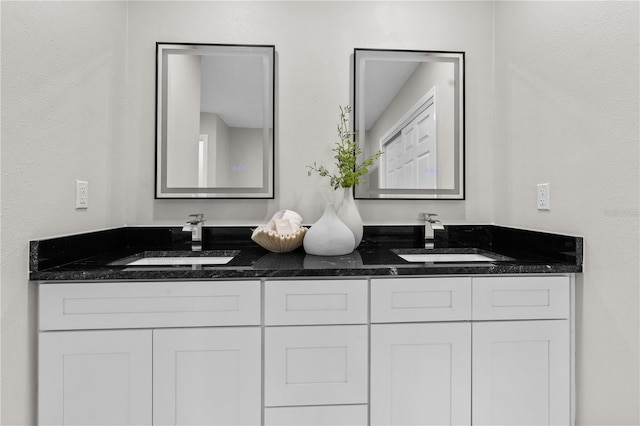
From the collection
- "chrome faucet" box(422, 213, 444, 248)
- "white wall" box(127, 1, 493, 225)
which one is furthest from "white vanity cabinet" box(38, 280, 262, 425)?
"chrome faucet" box(422, 213, 444, 248)

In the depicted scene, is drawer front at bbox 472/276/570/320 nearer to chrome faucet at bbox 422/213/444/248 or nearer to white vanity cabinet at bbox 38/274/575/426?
white vanity cabinet at bbox 38/274/575/426

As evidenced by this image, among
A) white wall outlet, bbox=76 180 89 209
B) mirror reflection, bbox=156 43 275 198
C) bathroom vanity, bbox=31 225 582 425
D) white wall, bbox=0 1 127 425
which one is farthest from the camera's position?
mirror reflection, bbox=156 43 275 198

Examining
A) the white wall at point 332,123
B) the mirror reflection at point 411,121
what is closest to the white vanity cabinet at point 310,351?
the white wall at point 332,123

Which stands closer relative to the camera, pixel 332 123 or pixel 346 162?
pixel 346 162

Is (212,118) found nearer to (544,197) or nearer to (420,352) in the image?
(420,352)

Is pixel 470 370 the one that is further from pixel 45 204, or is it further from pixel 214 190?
pixel 45 204

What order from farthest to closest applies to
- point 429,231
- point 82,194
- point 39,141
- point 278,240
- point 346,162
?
1. point 429,231
2. point 346,162
3. point 278,240
4. point 82,194
5. point 39,141

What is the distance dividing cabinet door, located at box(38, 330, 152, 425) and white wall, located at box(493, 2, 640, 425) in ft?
4.91

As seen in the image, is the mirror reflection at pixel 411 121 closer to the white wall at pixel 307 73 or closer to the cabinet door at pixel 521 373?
the white wall at pixel 307 73

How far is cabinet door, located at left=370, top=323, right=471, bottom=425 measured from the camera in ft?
3.97

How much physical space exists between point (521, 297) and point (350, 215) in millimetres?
743

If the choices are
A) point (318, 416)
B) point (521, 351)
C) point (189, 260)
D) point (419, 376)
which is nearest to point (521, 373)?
point (521, 351)

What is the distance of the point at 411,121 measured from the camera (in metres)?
1.80

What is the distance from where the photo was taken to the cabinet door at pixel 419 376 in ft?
3.97
